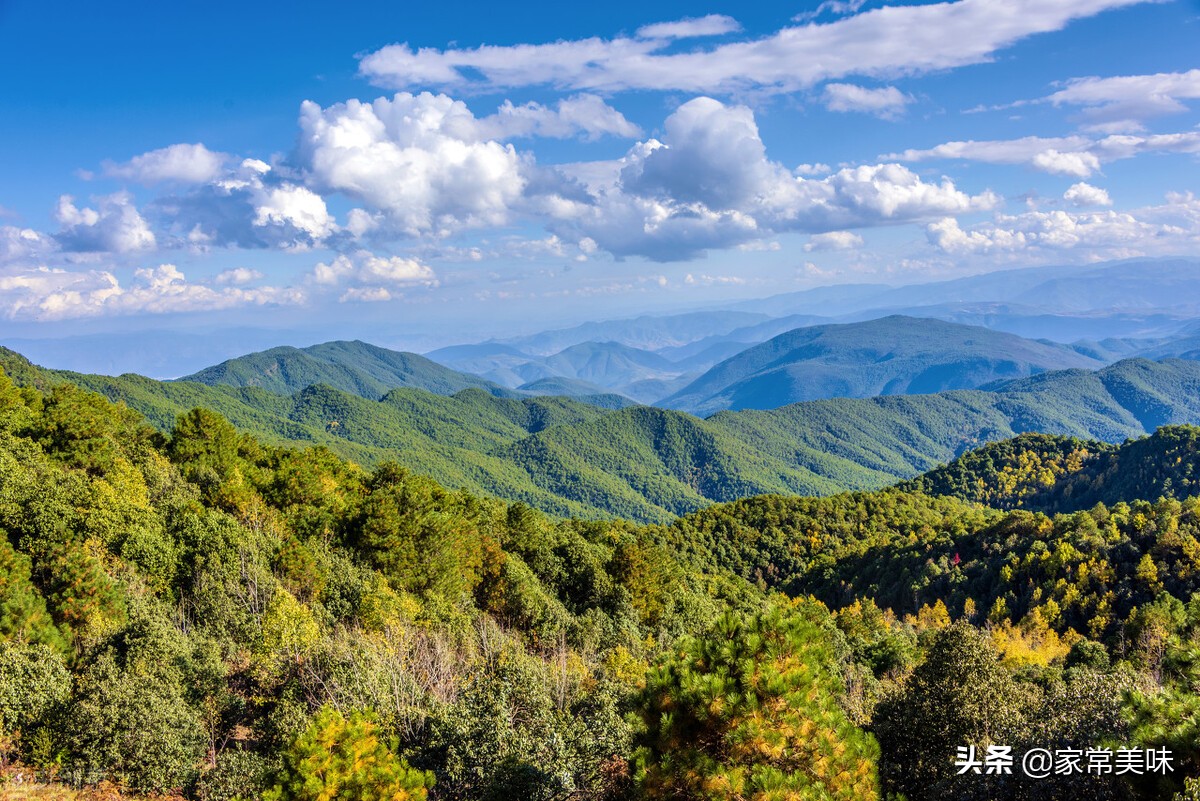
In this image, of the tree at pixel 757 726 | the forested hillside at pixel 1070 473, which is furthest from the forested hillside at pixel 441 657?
the forested hillside at pixel 1070 473

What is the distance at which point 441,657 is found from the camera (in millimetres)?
25750

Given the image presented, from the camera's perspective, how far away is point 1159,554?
64.9 m

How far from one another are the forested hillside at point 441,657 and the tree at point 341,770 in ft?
0.20

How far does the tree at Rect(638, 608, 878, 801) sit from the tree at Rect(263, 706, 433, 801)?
5831 millimetres

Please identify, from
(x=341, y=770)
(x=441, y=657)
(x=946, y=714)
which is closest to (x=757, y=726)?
(x=946, y=714)

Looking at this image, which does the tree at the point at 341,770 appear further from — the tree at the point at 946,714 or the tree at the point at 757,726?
the tree at the point at 946,714

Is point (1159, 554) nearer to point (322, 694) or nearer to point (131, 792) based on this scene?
point (322, 694)

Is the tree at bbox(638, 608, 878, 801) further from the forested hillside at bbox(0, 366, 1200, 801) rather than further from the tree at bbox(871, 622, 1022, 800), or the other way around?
the tree at bbox(871, 622, 1022, 800)

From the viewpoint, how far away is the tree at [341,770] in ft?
46.4

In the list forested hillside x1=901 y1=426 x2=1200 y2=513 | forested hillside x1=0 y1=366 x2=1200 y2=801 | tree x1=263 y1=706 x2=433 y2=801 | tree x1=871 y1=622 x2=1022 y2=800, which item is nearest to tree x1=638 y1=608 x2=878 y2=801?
forested hillside x1=0 y1=366 x2=1200 y2=801

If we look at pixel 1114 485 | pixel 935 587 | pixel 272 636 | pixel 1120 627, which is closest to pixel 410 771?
pixel 272 636

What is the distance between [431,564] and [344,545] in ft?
21.4

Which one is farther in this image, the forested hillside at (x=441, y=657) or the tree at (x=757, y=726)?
the forested hillside at (x=441, y=657)

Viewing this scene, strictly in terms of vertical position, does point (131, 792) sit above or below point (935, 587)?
above
